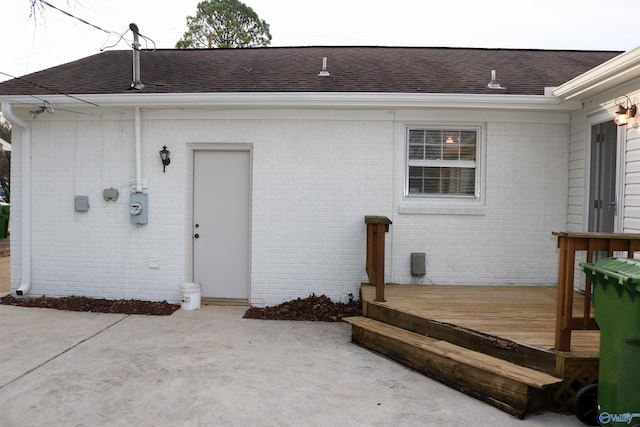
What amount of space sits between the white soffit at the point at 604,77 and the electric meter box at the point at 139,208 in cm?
547

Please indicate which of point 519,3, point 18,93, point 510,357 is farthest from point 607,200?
point 519,3

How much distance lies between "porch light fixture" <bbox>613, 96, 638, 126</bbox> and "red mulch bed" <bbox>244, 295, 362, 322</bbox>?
12.0 ft

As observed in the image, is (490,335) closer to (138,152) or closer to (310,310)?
(310,310)

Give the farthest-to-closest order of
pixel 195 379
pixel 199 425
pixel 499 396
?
pixel 195 379 < pixel 499 396 < pixel 199 425

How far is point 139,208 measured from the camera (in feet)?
21.2

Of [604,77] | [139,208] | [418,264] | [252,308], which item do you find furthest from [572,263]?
[139,208]

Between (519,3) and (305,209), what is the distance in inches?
425

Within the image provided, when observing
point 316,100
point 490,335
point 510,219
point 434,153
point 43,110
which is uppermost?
point 316,100

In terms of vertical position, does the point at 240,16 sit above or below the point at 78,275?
above

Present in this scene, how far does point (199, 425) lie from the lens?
126 inches

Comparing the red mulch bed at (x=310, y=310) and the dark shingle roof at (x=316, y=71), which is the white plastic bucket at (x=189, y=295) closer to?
the red mulch bed at (x=310, y=310)

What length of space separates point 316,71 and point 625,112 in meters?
4.31

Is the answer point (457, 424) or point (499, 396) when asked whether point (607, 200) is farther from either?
point (457, 424)

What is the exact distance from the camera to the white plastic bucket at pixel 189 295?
20.7ft
